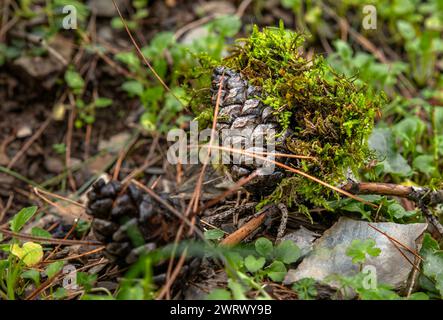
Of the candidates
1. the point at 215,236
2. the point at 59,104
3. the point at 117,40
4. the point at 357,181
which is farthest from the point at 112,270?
the point at 117,40

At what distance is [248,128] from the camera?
1.82m

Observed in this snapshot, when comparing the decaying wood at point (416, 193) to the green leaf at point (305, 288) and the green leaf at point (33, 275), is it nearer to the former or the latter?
the green leaf at point (305, 288)

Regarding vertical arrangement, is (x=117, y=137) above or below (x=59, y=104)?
below

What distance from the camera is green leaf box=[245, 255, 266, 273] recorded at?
1.61m

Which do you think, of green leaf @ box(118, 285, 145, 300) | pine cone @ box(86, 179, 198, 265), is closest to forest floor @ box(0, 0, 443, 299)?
green leaf @ box(118, 285, 145, 300)

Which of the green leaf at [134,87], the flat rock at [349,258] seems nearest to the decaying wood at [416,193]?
the flat rock at [349,258]

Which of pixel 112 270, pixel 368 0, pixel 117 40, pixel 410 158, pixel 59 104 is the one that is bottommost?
pixel 112 270

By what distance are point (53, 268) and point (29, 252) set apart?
13 centimetres

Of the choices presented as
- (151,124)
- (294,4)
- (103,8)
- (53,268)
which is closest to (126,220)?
(53,268)

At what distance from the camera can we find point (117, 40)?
3424 millimetres

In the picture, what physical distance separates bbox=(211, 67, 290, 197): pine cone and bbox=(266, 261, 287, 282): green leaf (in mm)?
286

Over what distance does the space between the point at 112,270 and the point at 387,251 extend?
100cm

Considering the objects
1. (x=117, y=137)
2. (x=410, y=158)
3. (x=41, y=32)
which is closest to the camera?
(x=410, y=158)

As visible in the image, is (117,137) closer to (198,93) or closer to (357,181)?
(198,93)
